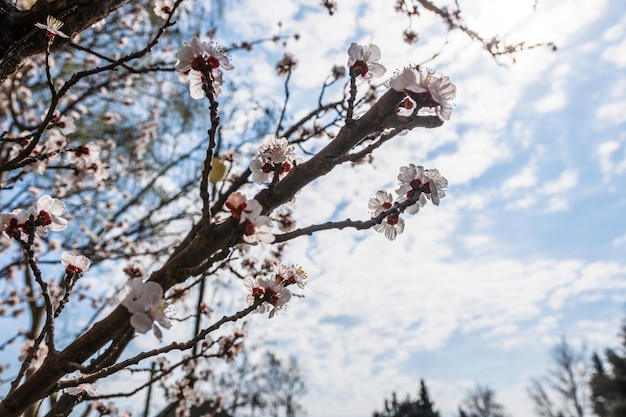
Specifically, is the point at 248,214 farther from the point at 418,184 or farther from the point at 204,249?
the point at 418,184

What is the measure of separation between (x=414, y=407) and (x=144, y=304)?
682 inches

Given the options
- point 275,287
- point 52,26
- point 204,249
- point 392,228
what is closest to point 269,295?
point 275,287

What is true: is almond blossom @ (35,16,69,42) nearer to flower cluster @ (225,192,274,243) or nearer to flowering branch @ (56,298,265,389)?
flower cluster @ (225,192,274,243)

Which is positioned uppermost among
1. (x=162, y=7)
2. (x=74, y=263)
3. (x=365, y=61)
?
(x=162, y=7)

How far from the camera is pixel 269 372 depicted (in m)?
25.6

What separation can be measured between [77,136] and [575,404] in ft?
81.4

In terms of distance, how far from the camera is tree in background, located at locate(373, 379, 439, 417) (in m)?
15.6

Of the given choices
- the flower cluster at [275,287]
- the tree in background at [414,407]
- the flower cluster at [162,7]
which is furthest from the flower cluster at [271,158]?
the tree in background at [414,407]

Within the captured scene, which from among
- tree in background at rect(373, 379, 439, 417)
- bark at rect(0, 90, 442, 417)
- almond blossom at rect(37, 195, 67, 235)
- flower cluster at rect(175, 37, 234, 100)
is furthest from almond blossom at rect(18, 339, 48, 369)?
tree in background at rect(373, 379, 439, 417)

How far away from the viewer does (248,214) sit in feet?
3.66

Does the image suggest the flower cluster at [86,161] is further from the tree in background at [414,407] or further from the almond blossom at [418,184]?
the tree in background at [414,407]

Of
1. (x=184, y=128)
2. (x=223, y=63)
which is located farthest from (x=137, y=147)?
(x=223, y=63)

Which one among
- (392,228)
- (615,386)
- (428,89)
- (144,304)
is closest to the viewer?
(144,304)

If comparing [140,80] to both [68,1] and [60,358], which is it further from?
[60,358]
